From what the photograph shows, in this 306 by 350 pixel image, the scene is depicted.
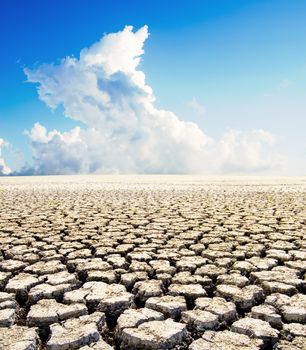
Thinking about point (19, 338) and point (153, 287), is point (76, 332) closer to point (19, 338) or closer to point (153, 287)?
point (19, 338)

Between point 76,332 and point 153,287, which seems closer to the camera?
point 76,332

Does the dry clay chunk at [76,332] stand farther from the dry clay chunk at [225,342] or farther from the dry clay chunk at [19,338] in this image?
the dry clay chunk at [225,342]

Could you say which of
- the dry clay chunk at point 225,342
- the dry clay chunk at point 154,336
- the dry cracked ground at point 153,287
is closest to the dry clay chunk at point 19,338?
Answer: the dry cracked ground at point 153,287

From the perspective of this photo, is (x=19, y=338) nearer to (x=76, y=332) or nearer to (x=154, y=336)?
(x=76, y=332)

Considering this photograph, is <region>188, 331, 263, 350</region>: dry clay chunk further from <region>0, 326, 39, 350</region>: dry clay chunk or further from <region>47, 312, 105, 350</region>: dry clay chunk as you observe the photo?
<region>0, 326, 39, 350</region>: dry clay chunk

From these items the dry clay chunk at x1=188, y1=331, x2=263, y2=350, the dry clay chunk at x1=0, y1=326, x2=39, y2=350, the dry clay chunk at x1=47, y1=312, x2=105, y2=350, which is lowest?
the dry clay chunk at x1=188, y1=331, x2=263, y2=350

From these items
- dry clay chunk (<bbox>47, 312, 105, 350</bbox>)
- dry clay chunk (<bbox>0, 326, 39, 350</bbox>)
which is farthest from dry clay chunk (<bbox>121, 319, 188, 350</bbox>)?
dry clay chunk (<bbox>0, 326, 39, 350</bbox>)

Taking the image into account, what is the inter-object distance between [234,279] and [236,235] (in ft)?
5.74

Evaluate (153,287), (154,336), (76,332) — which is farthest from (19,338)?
(153,287)

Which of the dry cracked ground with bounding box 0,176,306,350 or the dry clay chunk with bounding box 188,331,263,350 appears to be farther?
the dry cracked ground with bounding box 0,176,306,350

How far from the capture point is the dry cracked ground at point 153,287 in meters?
1.99

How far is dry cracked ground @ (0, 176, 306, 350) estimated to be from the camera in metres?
1.99

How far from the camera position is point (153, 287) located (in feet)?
8.76

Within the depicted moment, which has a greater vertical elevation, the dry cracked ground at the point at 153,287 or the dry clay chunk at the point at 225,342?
the dry cracked ground at the point at 153,287
